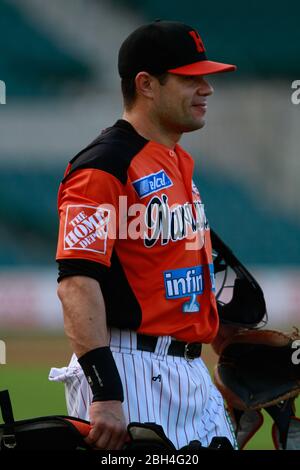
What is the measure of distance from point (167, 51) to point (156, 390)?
4.04 ft

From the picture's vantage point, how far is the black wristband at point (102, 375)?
3.14 metres

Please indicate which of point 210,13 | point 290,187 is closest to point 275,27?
point 210,13

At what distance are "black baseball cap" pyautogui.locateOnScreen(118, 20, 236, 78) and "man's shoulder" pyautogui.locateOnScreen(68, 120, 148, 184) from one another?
0.25 metres

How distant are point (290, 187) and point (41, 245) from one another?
13.2 feet

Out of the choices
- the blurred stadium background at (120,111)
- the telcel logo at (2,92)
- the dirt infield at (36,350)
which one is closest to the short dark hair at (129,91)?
the dirt infield at (36,350)

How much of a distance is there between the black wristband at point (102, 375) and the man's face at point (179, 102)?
949 millimetres

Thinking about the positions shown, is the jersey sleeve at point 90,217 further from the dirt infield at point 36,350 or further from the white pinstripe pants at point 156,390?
the dirt infield at point 36,350

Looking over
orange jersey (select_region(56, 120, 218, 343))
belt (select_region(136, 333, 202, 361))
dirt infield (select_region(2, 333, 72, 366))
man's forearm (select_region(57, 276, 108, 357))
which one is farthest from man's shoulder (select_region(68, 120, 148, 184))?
dirt infield (select_region(2, 333, 72, 366))

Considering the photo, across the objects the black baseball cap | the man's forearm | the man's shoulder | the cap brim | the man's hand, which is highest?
the black baseball cap

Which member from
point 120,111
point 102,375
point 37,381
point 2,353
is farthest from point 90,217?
point 120,111

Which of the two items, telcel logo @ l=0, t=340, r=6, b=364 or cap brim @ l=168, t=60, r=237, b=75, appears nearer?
cap brim @ l=168, t=60, r=237, b=75

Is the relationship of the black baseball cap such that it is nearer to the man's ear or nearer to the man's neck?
the man's ear

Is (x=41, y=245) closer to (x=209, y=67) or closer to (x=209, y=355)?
(x=209, y=355)

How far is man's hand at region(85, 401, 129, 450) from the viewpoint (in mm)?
3094
